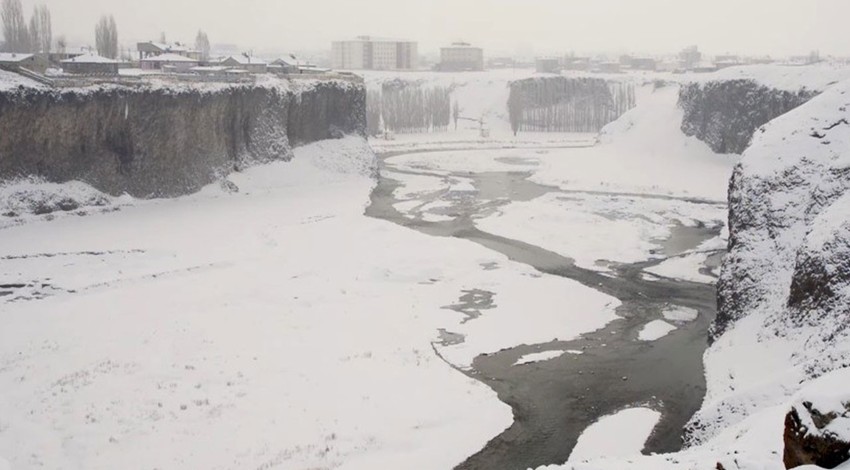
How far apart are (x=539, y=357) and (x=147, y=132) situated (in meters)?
38.1

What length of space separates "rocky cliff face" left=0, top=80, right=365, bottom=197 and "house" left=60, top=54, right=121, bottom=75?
7.39m

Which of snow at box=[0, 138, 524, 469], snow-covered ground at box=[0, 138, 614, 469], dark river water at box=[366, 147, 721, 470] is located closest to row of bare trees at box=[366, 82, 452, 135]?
snow-covered ground at box=[0, 138, 614, 469]

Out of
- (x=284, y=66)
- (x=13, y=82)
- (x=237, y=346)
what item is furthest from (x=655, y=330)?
(x=284, y=66)

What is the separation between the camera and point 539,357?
26.6 metres

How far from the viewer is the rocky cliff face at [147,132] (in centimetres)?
4669

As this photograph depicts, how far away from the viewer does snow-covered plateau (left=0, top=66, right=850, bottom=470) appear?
775 inches

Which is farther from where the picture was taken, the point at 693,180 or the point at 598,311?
the point at 693,180

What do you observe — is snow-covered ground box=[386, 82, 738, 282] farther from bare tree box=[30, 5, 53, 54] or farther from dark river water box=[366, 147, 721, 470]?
bare tree box=[30, 5, 53, 54]

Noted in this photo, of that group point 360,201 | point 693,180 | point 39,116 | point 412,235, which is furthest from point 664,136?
point 39,116

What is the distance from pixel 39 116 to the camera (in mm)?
46906

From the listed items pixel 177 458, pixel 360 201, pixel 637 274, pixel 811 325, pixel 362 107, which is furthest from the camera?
pixel 362 107

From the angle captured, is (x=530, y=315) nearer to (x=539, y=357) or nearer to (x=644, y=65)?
(x=539, y=357)

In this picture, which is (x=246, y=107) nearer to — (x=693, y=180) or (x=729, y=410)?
(x=693, y=180)

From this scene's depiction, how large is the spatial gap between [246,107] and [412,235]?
25.7 meters
